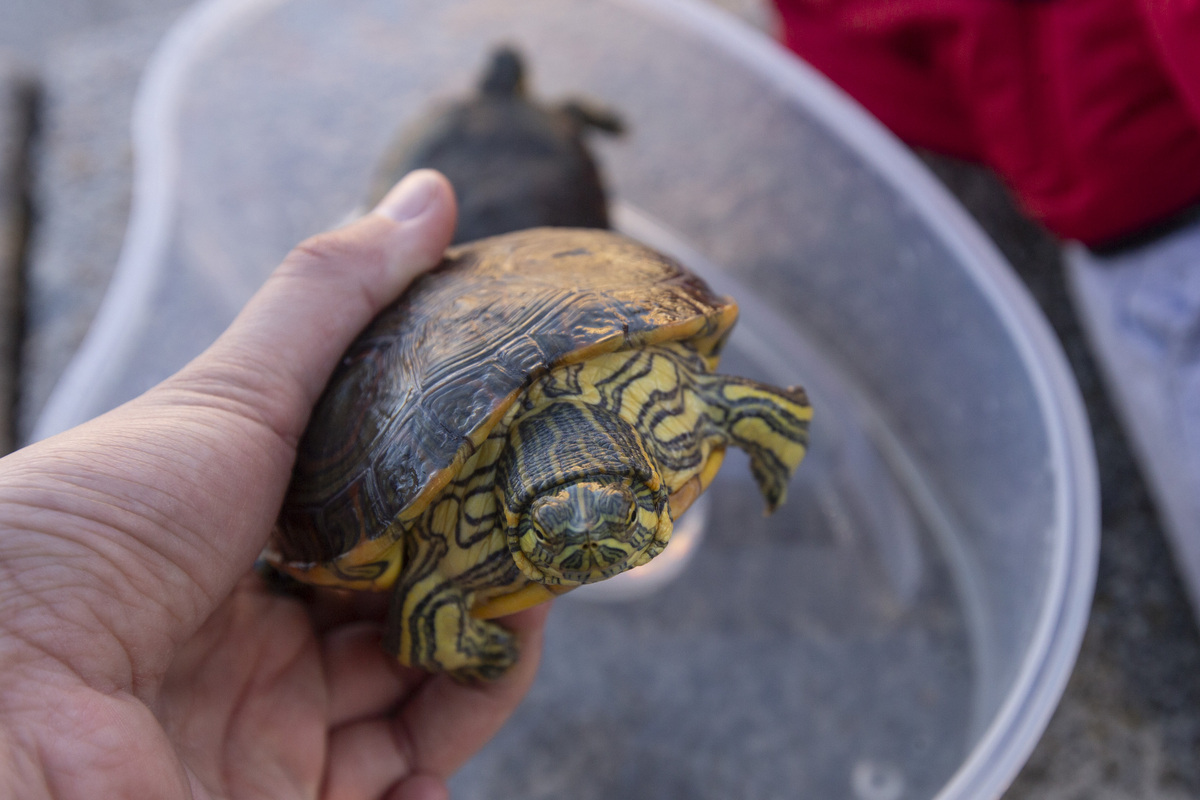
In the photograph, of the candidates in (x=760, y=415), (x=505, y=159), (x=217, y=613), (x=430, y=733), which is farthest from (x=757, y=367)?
(x=217, y=613)

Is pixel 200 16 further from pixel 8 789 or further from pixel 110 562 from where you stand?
pixel 8 789

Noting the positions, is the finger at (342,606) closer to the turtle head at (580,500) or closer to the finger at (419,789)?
the finger at (419,789)

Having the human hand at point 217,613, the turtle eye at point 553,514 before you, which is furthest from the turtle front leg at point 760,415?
the human hand at point 217,613

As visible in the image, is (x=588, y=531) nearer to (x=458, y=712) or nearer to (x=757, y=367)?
(x=458, y=712)

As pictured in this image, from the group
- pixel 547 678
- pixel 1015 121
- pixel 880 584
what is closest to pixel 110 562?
pixel 547 678

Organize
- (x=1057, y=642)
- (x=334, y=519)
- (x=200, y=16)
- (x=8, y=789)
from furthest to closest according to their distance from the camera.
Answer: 1. (x=200, y=16)
2. (x=1057, y=642)
3. (x=334, y=519)
4. (x=8, y=789)

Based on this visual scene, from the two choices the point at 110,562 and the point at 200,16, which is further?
the point at 200,16
